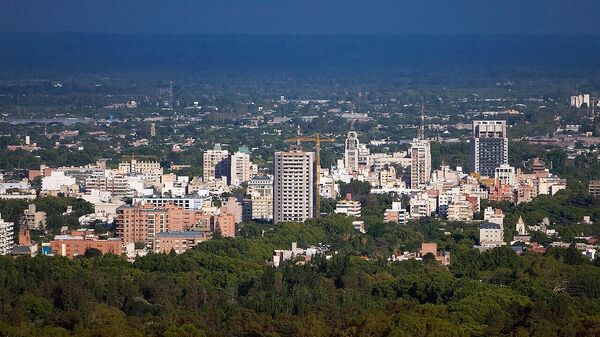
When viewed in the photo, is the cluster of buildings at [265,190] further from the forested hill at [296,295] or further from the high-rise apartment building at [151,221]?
the forested hill at [296,295]

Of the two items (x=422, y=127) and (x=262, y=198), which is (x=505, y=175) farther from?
(x=422, y=127)

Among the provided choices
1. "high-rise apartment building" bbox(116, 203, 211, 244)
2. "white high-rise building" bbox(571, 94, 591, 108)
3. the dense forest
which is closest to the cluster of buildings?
"high-rise apartment building" bbox(116, 203, 211, 244)

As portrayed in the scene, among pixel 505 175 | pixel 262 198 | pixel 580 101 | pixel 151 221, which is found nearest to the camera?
pixel 151 221

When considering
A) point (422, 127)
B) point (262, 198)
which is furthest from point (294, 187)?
point (422, 127)

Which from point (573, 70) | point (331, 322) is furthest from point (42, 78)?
point (331, 322)

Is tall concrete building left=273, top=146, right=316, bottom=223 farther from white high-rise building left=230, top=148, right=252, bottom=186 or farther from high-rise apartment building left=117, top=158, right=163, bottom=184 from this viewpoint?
white high-rise building left=230, top=148, right=252, bottom=186
